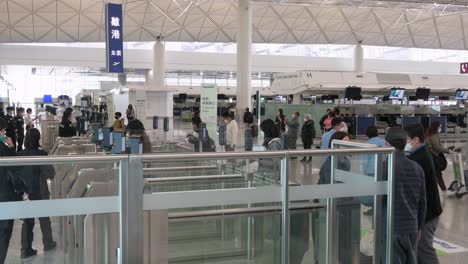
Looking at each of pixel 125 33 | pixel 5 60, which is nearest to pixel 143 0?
pixel 125 33

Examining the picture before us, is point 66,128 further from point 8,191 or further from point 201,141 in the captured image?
point 8,191

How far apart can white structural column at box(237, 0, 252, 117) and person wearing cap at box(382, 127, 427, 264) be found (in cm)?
2018

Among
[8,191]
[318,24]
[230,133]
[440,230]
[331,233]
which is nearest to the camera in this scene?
[8,191]

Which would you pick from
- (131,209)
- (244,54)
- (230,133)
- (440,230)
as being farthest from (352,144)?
(244,54)

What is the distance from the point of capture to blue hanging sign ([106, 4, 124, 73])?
58.4 ft

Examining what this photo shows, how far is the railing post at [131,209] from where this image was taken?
9.55 feet

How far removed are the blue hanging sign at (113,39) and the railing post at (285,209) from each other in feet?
50.4

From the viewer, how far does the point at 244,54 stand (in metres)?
24.2

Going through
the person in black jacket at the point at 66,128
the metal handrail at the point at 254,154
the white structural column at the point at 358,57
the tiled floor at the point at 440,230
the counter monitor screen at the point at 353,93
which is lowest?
the tiled floor at the point at 440,230

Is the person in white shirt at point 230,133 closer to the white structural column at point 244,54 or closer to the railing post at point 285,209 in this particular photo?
the railing post at point 285,209

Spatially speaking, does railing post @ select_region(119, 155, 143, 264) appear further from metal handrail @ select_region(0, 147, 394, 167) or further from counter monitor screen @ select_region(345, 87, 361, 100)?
counter monitor screen @ select_region(345, 87, 361, 100)

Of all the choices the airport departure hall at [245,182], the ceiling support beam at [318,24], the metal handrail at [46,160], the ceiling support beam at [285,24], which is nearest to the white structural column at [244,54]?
the airport departure hall at [245,182]

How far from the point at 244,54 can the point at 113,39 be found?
8.06 metres

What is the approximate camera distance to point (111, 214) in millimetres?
2947
